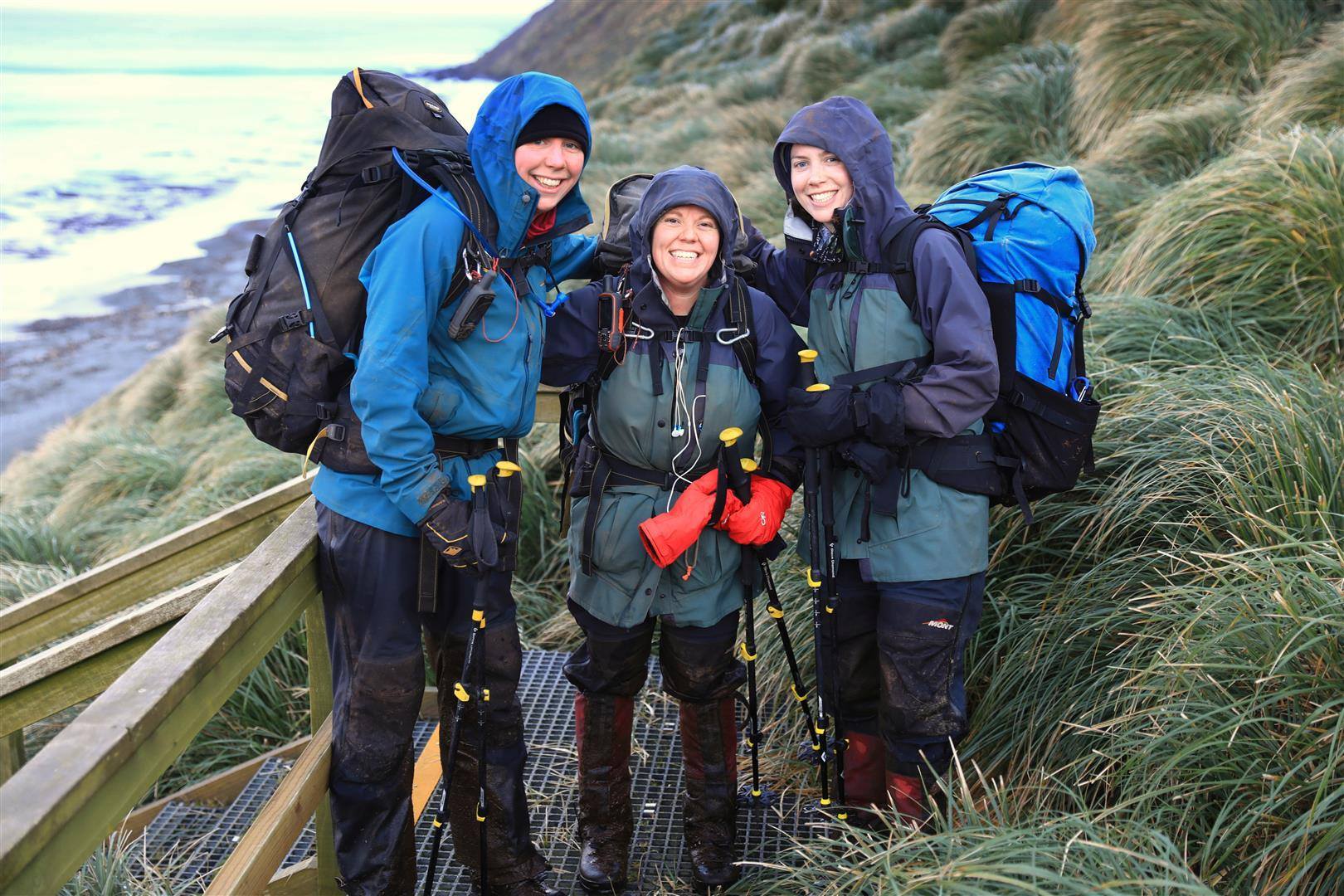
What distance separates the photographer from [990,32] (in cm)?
1156

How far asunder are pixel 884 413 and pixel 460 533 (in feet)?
4.00

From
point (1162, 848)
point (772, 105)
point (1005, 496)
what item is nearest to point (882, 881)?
point (1162, 848)

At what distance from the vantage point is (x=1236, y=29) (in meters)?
7.39

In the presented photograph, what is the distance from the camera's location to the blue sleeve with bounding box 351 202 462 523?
9.43 ft

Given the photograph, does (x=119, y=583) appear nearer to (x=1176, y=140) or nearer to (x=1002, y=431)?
(x=1002, y=431)

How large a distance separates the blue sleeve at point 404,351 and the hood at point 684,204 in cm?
59

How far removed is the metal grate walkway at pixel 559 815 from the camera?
360 centimetres

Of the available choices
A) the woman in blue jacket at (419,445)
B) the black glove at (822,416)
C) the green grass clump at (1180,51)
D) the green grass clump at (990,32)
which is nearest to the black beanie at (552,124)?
the woman in blue jacket at (419,445)

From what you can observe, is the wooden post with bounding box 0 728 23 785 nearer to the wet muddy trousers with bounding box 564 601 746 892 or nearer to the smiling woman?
the wet muddy trousers with bounding box 564 601 746 892

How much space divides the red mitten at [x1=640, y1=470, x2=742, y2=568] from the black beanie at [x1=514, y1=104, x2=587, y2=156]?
3.57 ft

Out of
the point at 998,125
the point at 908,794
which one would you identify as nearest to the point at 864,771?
the point at 908,794

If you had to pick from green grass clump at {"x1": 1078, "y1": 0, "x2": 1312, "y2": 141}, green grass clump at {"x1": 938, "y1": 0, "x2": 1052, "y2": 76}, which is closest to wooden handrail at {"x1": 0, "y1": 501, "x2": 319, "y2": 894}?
green grass clump at {"x1": 1078, "y1": 0, "x2": 1312, "y2": 141}

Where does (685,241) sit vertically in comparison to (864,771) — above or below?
above

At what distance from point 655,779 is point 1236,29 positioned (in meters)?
6.47
